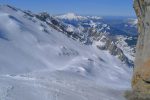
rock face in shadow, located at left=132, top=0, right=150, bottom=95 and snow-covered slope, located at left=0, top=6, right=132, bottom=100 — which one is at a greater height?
rock face in shadow, located at left=132, top=0, right=150, bottom=95

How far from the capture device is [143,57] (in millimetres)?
20750

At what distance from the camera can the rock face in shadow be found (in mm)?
20086

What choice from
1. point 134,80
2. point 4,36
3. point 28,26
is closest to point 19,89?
point 134,80

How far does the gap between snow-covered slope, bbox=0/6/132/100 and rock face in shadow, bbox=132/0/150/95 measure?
5963mm

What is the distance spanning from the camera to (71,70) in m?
44.7

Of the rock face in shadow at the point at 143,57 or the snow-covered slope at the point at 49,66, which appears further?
the snow-covered slope at the point at 49,66

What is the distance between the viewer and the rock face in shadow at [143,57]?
65.9 feet

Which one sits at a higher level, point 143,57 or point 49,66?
point 143,57

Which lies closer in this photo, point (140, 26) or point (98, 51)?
point (140, 26)

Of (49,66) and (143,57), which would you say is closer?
(143,57)

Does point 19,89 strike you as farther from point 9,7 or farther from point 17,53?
point 9,7

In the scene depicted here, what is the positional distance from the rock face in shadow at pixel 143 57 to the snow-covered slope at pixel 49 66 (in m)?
5.96

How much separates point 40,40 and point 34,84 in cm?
2508

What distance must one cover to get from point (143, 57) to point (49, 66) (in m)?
24.7
